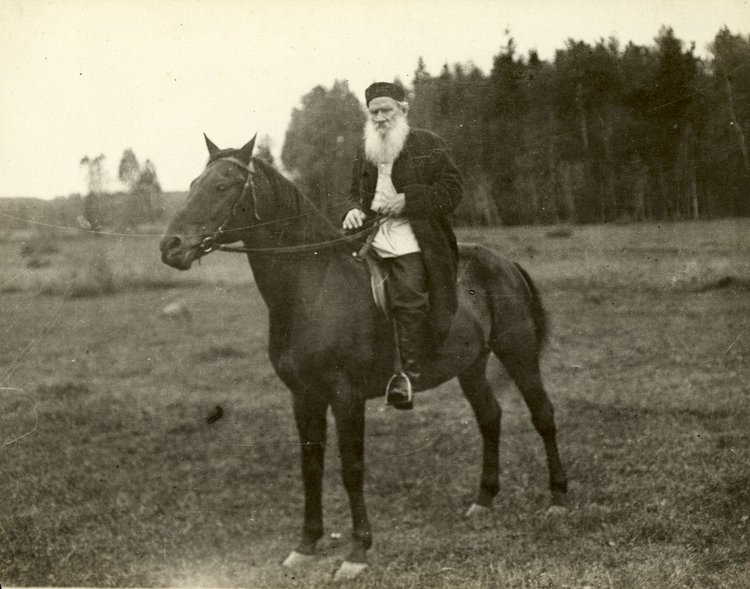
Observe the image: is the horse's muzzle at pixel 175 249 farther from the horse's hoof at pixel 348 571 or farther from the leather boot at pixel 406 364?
the horse's hoof at pixel 348 571

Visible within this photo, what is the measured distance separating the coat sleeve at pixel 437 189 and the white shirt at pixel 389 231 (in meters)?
0.10

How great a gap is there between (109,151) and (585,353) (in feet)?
11.3

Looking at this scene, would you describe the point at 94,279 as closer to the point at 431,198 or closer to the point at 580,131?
the point at 431,198

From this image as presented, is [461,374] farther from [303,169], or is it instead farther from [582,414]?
[303,169]

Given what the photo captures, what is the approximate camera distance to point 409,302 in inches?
159

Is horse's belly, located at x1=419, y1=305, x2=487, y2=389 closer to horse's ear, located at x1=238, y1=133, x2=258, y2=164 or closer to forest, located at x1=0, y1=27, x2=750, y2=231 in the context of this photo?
forest, located at x1=0, y1=27, x2=750, y2=231

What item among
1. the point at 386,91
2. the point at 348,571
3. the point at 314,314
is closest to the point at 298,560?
the point at 348,571

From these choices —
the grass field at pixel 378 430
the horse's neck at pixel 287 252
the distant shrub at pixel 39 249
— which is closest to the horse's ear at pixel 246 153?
the horse's neck at pixel 287 252

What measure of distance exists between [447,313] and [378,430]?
2.96ft

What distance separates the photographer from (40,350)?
15.4ft

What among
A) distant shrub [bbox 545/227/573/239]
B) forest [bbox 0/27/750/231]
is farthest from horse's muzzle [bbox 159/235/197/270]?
distant shrub [bbox 545/227/573/239]

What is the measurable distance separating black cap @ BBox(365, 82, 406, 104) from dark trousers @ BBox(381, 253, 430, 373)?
0.99 metres

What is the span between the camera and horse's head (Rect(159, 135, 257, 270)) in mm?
3760

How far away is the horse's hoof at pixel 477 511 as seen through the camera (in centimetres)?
441
